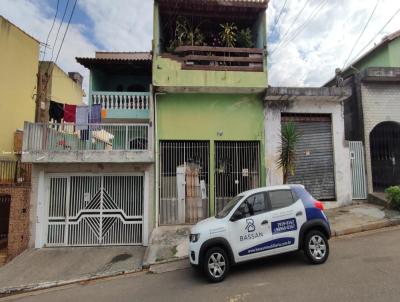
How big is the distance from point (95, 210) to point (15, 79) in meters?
9.64

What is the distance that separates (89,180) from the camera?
10031 mm

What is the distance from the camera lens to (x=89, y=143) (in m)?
9.75

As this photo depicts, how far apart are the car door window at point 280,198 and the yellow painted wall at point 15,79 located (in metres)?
12.9

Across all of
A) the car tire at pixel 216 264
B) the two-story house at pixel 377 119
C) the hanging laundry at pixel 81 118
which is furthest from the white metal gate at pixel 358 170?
the hanging laundry at pixel 81 118

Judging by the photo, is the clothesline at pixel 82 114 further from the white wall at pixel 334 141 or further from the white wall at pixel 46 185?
the white wall at pixel 334 141

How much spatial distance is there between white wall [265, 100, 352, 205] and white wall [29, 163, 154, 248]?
4478 mm

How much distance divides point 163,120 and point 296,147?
5277 mm

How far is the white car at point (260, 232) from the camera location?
224 inches

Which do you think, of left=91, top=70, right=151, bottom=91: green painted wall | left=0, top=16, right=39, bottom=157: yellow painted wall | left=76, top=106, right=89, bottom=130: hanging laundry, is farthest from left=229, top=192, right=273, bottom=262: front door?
left=0, top=16, right=39, bottom=157: yellow painted wall

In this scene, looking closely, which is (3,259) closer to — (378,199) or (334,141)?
(334,141)

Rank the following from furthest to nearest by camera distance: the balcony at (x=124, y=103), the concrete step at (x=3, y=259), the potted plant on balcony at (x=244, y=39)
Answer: the potted plant on balcony at (x=244, y=39)
the balcony at (x=124, y=103)
the concrete step at (x=3, y=259)

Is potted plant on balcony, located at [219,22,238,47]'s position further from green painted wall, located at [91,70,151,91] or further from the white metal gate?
the white metal gate

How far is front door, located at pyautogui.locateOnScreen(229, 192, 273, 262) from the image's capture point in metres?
5.76

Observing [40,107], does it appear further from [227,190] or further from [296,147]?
[296,147]
